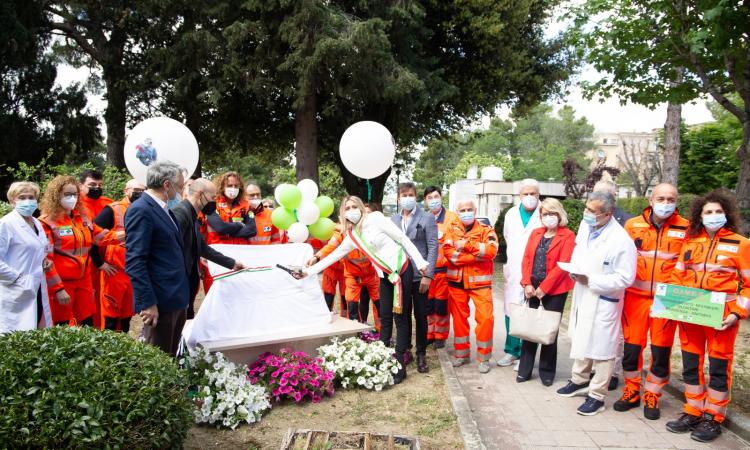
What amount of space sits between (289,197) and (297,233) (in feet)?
1.75

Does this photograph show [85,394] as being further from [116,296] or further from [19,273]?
[116,296]

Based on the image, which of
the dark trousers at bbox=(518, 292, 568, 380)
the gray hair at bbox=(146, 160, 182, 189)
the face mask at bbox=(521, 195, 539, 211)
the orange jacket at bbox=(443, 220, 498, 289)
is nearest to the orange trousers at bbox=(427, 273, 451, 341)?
the orange jacket at bbox=(443, 220, 498, 289)

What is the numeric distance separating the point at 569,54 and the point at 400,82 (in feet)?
28.0

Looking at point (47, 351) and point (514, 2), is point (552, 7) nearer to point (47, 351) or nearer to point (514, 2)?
point (514, 2)

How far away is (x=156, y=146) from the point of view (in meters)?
6.06

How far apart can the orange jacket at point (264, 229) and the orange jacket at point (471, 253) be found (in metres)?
2.41

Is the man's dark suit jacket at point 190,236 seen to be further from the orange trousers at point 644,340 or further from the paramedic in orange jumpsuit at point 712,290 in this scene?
the paramedic in orange jumpsuit at point 712,290

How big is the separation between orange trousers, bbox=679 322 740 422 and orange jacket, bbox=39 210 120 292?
18.8 ft

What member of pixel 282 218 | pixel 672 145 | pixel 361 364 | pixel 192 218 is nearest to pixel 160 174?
A: pixel 192 218

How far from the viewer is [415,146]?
2198 cm

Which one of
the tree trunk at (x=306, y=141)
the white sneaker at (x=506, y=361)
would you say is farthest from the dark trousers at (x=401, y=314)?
the tree trunk at (x=306, y=141)

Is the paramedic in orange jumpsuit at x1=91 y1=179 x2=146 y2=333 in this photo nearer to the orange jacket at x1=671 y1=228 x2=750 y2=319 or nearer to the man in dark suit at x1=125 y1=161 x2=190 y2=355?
the man in dark suit at x1=125 y1=161 x2=190 y2=355

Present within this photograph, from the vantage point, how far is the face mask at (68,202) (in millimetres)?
5363

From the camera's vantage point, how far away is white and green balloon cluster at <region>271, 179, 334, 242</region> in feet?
25.3
